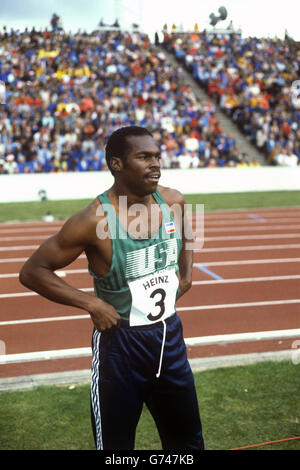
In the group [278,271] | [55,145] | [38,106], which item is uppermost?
[38,106]

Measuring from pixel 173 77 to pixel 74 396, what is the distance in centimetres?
2158

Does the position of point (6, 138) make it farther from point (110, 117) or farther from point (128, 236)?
point (128, 236)

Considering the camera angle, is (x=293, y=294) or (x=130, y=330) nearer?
(x=130, y=330)

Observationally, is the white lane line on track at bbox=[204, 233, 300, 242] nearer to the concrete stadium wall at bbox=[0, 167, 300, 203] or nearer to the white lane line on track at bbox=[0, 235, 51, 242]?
the white lane line on track at bbox=[0, 235, 51, 242]

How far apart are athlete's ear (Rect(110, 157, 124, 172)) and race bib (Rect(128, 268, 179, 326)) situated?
0.52 meters

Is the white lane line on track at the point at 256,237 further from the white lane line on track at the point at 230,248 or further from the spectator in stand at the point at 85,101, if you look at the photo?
the spectator in stand at the point at 85,101

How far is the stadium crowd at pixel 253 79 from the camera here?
22969 mm

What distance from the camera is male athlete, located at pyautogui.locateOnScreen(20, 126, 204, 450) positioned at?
2506 millimetres

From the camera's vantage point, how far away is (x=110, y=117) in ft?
66.8

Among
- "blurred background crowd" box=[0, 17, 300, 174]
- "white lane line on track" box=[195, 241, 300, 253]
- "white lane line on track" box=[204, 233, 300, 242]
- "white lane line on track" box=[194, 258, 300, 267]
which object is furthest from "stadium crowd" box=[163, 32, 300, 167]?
"white lane line on track" box=[194, 258, 300, 267]

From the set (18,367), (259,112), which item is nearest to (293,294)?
(18,367)

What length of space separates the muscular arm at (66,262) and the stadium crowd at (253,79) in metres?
20.0

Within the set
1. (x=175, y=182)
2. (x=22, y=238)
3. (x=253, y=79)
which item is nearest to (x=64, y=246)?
(x=22, y=238)

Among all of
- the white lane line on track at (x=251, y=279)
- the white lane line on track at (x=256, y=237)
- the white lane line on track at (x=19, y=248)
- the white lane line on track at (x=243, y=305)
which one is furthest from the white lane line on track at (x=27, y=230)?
the white lane line on track at (x=243, y=305)
